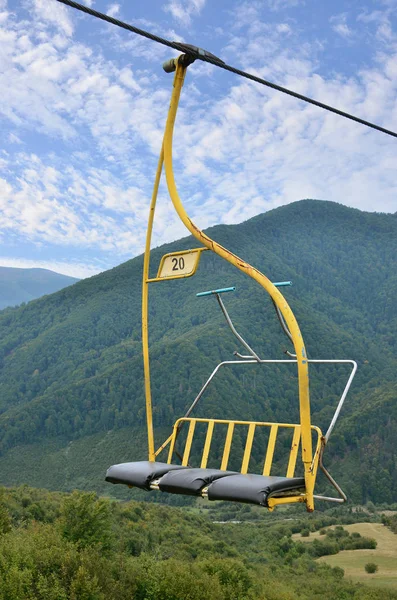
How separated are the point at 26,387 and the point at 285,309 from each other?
146 metres

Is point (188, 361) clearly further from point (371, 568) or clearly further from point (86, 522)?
point (86, 522)

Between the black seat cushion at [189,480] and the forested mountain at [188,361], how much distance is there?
8721 centimetres

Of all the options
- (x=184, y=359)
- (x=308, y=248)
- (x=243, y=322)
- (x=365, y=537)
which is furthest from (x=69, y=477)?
(x=308, y=248)

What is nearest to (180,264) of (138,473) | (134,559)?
(138,473)

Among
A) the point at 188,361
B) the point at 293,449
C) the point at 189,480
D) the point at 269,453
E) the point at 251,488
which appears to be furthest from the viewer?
Answer: the point at 188,361

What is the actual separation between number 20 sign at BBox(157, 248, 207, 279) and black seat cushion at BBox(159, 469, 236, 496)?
179 cm

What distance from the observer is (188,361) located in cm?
11569

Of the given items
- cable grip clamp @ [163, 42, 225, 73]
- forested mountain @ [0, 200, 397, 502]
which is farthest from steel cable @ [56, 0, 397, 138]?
forested mountain @ [0, 200, 397, 502]

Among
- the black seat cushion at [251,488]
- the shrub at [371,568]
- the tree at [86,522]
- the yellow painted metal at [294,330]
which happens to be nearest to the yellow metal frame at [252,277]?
the yellow painted metal at [294,330]

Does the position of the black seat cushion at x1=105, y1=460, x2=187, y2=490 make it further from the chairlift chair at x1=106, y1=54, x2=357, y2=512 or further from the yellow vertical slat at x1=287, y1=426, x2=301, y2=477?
the yellow vertical slat at x1=287, y1=426, x2=301, y2=477

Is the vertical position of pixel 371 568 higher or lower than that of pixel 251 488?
lower

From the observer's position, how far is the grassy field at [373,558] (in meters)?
66.8

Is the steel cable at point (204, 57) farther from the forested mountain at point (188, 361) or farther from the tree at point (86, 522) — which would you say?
the forested mountain at point (188, 361)

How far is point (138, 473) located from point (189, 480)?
0.71m
